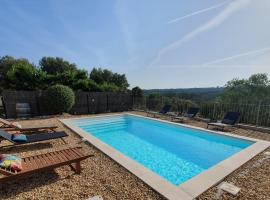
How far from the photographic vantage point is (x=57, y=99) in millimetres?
10664

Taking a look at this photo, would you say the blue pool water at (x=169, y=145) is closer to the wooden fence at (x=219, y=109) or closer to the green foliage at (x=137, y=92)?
the wooden fence at (x=219, y=109)

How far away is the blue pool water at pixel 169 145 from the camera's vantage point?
461 centimetres

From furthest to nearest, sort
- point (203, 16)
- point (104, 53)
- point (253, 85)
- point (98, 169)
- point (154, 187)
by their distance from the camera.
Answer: point (253, 85) → point (104, 53) → point (203, 16) → point (98, 169) → point (154, 187)

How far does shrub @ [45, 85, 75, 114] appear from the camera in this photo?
35.0ft

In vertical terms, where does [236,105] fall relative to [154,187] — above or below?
above

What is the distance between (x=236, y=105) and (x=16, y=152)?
9.56 m

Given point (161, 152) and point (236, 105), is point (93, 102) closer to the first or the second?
point (161, 152)

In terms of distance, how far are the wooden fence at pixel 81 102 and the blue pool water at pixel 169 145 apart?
3445mm

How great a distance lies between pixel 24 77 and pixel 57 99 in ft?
17.9

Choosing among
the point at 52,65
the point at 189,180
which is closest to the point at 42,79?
the point at 52,65

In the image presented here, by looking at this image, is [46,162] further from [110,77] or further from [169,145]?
[110,77]

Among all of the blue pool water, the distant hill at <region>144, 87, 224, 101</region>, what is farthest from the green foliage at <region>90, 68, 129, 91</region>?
the blue pool water

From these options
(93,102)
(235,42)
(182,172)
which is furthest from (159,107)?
(182,172)

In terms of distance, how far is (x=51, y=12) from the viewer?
8320 mm
